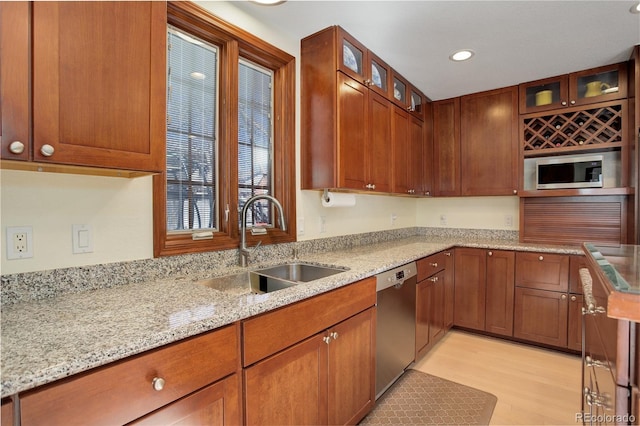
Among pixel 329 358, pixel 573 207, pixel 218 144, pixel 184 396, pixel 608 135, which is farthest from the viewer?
pixel 573 207

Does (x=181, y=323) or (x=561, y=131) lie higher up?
(x=561, y=131)

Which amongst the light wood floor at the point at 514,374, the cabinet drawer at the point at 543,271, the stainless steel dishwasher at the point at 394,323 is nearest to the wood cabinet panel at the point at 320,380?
the stainless steel dishwasher at the point at 394,323

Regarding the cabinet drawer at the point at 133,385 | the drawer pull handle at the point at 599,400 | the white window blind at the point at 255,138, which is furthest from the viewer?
the white window blind at the point at 255,138

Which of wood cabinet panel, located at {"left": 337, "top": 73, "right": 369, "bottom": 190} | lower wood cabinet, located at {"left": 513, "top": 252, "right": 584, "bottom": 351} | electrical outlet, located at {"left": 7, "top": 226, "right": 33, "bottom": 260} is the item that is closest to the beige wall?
electrical outlet, located at {"left": 7, "top": 226, "right": 33, "bottom": 260}

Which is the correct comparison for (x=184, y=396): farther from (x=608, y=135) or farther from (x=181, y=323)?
(x=608, y=135)

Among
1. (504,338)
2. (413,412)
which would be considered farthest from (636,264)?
(504,338)

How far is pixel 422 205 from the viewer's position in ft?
12.9

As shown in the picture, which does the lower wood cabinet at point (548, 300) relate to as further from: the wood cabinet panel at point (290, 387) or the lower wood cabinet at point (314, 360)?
the wood cabinet panel at point (290, 387)

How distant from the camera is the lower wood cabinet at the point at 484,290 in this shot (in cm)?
285

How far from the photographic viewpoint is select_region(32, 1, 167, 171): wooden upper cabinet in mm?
908

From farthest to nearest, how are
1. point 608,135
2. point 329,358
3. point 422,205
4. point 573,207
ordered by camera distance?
Result: 1. point 422,205
2. point 573,207
3. point 608,135
4. point 329,358

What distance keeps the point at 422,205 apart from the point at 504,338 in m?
1.67

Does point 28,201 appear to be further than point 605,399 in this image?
Yes

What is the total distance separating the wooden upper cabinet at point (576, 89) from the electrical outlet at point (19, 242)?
3688 mm
